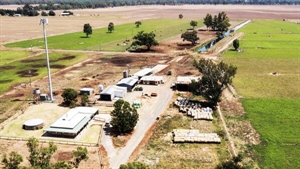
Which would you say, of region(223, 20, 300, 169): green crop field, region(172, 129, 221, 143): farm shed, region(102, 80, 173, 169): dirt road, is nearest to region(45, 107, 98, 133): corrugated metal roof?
region(102, 80, 173, 169): dirt road

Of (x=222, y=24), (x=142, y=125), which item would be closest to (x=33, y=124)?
(x=142, y=125)

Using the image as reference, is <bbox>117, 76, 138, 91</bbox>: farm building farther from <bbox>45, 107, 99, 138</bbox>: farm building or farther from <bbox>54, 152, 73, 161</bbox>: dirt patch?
<bbox>54, 152, 73, 161</bbox>: dirt patch

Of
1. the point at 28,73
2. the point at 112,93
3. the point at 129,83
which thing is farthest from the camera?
the point at 28,73

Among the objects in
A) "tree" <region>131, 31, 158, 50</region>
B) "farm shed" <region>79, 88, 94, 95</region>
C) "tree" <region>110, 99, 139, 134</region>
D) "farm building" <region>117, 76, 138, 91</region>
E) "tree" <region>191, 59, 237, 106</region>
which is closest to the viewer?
"tree" <region>110, 99, 139, 134</region>

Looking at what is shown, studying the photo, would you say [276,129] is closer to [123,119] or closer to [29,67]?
[123,119]

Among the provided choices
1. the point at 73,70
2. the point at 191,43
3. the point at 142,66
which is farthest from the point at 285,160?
the point at 191,43
